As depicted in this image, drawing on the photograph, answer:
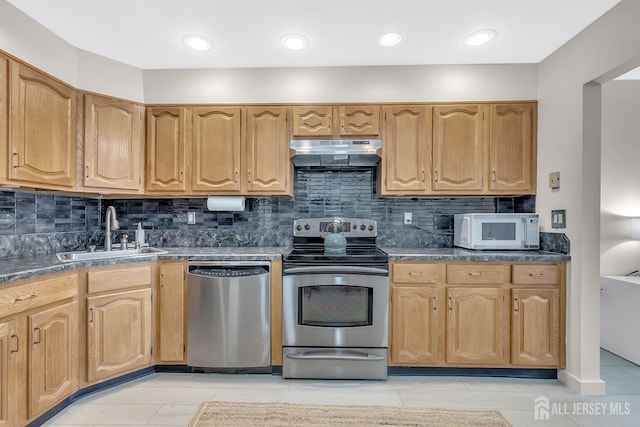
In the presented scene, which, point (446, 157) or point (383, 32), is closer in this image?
point (383, 32)

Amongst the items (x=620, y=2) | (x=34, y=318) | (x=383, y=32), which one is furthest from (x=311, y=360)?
(x=620, y=2)

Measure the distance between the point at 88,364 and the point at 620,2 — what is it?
12.9ft

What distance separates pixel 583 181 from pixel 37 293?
3.38m

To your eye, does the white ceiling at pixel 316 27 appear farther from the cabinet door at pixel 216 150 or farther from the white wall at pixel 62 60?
the cabinet door at pixel 216 150

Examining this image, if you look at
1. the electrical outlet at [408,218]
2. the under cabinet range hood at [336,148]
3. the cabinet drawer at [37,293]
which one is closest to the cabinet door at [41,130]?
the cabinet drawer at [37,293]

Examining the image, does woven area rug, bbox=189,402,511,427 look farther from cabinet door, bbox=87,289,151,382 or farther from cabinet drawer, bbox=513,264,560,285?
cabinet drawer, bbox=513,264,560,285

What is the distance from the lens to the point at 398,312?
8.45ft

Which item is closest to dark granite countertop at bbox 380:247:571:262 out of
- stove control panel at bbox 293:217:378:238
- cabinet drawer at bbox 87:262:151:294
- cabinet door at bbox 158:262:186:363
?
stove control panel at bbox 293:217:378:238

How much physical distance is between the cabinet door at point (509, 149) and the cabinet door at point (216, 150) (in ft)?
6.82

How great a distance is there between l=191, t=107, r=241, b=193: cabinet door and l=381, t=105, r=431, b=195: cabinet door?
1.22 m

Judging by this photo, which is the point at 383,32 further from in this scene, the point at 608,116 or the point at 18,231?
the point at 18,231

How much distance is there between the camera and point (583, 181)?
2.36 m

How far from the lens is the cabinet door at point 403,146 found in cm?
286

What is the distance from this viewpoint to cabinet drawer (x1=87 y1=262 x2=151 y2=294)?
2.29m
